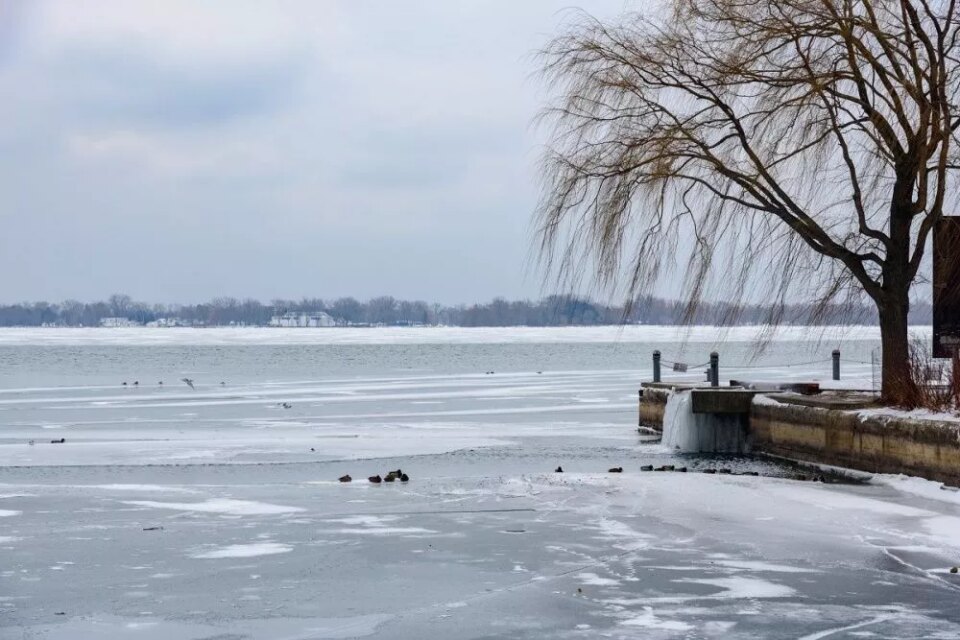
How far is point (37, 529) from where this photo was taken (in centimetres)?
1120

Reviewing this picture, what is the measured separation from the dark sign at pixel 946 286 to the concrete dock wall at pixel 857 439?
2.05 m

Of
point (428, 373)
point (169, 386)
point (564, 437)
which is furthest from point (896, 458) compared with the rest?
point (428, 373)

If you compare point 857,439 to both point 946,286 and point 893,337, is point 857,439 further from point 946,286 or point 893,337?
point 946,286

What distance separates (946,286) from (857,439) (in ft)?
10.4

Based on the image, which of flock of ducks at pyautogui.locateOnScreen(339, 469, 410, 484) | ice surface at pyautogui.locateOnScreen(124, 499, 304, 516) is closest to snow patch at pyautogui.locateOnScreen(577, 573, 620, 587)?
ice surface at pyautogui.locateOnScreen(124, 499, 304, 516)

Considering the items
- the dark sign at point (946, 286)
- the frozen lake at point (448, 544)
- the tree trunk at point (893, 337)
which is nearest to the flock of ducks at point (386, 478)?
the frozen lake at point (448, 544)

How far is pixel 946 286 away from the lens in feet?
60.6

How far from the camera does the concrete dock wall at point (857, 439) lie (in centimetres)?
1425

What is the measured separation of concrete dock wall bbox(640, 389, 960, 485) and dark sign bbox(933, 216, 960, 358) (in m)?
2.05

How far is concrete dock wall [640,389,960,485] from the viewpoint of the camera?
14250 millimetres

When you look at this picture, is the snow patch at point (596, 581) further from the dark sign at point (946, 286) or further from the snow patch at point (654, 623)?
the dark sign at point (946, 286)

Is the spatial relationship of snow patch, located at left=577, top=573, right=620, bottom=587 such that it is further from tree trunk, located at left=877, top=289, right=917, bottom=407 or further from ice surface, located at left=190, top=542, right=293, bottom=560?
tree trunk, located at left=877, top=289, right=917, bottom=407

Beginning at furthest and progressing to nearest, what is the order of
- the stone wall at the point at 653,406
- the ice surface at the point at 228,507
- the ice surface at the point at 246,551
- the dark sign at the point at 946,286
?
the stone wall at the point at 653,406
the dark sign at the point at 946,286
the ice surface at the point at 228,507
the ice surface at the point at 246,551

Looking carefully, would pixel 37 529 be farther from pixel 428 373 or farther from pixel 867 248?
pixel 428 373
